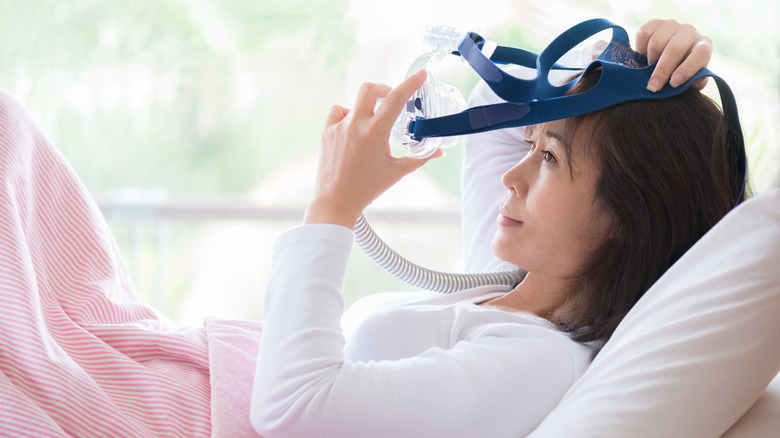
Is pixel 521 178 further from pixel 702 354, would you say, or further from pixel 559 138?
pixel 702 354

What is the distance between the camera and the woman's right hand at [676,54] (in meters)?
1.06

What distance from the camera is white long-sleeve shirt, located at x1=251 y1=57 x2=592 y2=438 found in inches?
36.5

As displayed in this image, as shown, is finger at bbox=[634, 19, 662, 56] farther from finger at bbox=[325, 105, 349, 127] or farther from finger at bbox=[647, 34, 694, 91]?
finger at bbox=[325, 105, 349, 127]

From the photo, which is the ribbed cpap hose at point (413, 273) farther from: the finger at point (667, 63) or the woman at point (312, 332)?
the finger at point (667, 63)

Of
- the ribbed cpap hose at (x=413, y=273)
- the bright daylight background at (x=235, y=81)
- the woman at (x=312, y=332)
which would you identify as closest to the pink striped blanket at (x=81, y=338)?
the woman at (x=312, y=332)

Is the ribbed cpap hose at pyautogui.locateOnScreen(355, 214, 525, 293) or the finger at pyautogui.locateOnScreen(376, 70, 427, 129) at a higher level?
the finger at pyautogui.locateOnScreen(376, 70, 427, 129)

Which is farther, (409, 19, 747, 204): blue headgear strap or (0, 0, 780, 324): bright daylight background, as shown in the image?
(0, 0, 780, 324): bright daylight background

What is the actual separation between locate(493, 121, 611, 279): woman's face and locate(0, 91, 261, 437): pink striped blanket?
0.46 m

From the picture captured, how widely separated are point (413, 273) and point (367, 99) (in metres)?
0.38

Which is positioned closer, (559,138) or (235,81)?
(559,138)

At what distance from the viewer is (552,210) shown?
1141 mm

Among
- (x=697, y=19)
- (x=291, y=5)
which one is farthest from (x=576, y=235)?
(x=291, y=5)

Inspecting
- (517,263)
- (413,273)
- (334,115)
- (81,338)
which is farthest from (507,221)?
(81,338)

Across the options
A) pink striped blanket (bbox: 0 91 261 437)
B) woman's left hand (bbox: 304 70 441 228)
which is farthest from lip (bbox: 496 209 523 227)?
pink striped blanket (bbox: 0 91 261 437)
